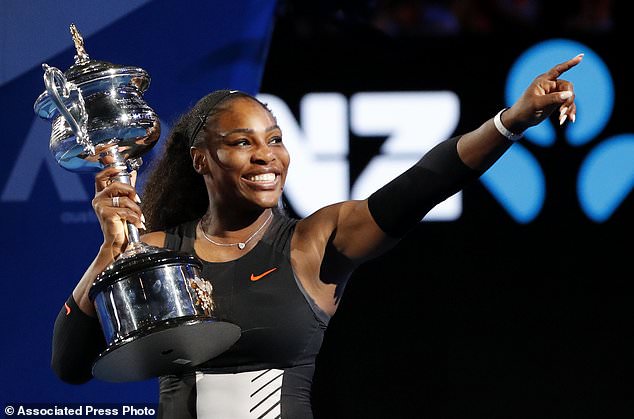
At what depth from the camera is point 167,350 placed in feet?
6.96

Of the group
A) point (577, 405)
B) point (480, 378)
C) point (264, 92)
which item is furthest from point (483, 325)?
point (264, 92)

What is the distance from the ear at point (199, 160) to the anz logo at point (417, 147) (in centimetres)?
100

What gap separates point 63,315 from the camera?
90.0 inches

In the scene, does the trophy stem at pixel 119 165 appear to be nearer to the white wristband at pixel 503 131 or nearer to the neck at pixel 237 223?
the neck at pixel 237 223

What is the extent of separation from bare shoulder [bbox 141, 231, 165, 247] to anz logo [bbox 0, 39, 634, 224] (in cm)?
98

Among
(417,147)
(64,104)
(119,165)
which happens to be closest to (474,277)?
(417,147)

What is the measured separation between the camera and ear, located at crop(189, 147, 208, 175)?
2398mm

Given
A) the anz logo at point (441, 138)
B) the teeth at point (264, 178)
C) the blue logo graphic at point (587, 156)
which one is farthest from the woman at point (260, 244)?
the blue logo graphic at point (587, 156)

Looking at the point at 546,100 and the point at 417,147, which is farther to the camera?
the point at 417,147

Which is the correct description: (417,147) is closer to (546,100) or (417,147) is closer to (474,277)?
(474,277)

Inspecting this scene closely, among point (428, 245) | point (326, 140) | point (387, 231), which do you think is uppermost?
point (326, 140)

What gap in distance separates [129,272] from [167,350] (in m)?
0.17

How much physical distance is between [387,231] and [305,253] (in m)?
0.19

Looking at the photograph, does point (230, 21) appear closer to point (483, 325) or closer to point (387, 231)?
point (483, 325)
